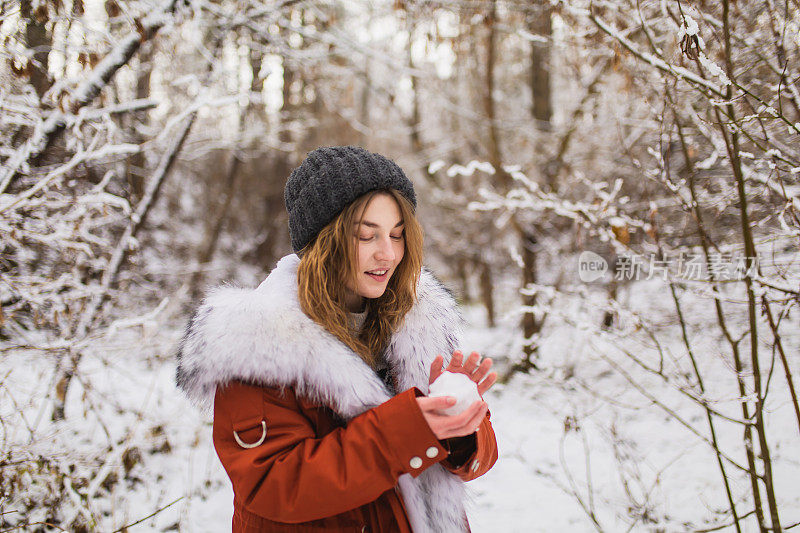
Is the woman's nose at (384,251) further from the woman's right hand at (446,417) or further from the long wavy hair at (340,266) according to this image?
the woman's right hand at (446,417)

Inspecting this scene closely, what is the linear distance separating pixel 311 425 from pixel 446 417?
401mm

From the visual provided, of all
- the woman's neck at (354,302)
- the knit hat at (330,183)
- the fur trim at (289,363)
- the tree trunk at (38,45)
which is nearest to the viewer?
the fur trim at (289,363)

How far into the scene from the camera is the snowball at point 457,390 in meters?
1.08

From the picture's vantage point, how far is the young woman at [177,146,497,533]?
106 cm

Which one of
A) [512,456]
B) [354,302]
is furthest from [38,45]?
[512,456]

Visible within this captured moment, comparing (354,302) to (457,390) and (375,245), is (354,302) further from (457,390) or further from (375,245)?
(457,390)

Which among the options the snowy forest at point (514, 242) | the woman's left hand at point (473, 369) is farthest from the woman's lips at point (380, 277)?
the snowy forest at point (514, 242)

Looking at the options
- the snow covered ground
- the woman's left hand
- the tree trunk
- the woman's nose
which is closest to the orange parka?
the woman's left hand

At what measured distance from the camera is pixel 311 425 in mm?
1265

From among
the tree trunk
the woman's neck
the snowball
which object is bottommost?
the snowball

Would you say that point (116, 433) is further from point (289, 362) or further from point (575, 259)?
point (575, 259)

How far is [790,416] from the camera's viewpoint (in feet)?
13.4

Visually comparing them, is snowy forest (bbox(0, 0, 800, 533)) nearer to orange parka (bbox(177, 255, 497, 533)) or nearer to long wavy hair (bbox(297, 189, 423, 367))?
orange parka (bbox(177, 255, 497, 533))

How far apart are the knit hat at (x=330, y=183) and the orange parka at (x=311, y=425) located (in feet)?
0.56
